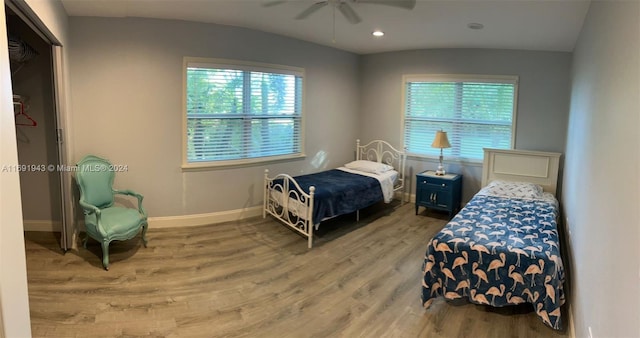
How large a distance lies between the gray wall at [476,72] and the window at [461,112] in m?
0.11

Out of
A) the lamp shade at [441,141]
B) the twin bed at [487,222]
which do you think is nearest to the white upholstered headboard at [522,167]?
the twin bed at [487,222]

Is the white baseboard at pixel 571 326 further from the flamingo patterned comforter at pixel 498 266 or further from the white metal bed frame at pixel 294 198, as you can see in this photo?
the white metal bed frame at pixel 294 198

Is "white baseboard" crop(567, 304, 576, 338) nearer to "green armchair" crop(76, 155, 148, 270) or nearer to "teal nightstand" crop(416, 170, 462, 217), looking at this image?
"teal nightstand" crop(416, 170, 462, 217)

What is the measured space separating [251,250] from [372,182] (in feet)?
6.19

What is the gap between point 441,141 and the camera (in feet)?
17.7

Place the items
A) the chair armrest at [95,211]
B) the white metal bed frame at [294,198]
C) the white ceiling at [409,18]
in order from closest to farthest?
the white ceiling at [409,18], the chair armrest at [95,211], the white metal bed frame at [294,198]

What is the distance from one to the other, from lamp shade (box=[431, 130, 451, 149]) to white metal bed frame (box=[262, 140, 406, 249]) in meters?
0.68

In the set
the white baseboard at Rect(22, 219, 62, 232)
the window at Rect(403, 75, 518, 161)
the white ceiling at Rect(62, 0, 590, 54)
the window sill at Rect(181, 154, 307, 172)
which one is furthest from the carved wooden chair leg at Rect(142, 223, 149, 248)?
the window at Rect(403, 75, 518, 161)

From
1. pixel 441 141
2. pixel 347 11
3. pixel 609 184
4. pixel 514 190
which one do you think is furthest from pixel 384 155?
pixel 609 184

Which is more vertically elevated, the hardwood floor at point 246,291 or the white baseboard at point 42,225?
the white baseboard at point 42,225

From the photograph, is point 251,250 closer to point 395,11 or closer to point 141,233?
point 141,233

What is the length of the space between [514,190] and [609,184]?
2.75 metres

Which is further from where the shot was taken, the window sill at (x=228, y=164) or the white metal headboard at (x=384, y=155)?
the white metal headboard at (x=384, y=155)

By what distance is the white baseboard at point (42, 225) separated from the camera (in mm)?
4309
